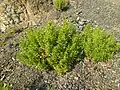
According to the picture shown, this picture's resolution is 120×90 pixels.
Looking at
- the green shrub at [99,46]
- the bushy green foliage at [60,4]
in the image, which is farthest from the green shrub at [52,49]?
the bushy green foliage at [60,4]

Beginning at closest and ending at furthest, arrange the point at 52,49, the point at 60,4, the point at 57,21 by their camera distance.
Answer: the point at 52,49
the point at 57,21
the point at 60,4

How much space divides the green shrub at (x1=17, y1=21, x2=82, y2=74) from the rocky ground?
205 millimetres

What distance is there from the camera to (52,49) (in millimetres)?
5078

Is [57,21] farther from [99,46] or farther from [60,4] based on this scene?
[99,46]

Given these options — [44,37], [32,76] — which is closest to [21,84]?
[32,76]

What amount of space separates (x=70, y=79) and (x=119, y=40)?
143cm

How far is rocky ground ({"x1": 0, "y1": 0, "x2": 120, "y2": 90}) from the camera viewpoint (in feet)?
16.4

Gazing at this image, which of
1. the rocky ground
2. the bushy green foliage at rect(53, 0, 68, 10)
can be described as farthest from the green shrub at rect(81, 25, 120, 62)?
the bushy green foliage at rect(53, 0, 68, 10)

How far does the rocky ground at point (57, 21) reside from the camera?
5.00 m

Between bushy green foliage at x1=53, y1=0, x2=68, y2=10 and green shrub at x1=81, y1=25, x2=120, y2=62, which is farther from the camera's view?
bushy green foliage at x1=53, y1=0, x2=68, y2=10

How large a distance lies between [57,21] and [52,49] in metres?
2.02

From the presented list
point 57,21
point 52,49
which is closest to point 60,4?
point 57,21

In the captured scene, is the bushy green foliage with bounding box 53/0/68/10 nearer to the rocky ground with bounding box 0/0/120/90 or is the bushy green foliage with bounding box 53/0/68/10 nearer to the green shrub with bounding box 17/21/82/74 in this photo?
the rocky ground with bounding box 0/0/120/90

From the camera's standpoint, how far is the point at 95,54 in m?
5.14
